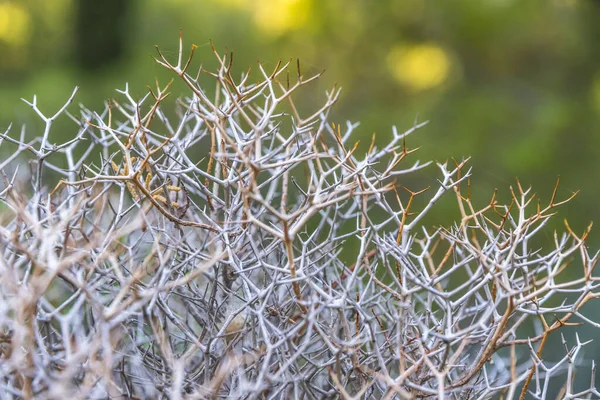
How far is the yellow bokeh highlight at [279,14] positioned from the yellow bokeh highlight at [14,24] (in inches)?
27.1

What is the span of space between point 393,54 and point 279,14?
34cm

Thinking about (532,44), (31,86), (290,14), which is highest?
(31,86)

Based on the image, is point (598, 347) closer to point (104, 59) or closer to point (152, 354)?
point (152, 354)

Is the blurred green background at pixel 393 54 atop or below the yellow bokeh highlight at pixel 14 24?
below

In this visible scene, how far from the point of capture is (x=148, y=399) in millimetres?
472

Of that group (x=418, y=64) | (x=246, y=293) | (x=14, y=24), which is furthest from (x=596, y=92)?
(x=14, y=24)

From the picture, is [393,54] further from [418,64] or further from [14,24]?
[14,24]

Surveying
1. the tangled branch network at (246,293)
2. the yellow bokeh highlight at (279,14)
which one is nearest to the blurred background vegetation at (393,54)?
the yellow bokeh highlight at (279,14)

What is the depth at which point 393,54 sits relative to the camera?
1835mm

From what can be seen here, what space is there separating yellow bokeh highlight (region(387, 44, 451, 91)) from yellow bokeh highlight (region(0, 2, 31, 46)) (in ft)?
3.54

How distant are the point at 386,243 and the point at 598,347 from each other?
18.8 inches

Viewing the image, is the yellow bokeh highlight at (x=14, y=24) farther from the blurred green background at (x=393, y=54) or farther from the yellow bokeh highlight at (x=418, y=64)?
the yellow bokeh highlight at (x=418, y=64)

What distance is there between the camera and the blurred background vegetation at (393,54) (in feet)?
5.34

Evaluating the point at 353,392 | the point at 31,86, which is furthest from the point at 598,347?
the point at 31,86
